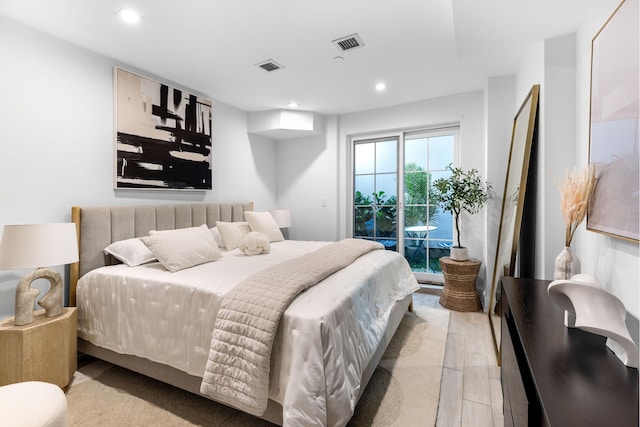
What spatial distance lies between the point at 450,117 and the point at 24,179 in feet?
14.1

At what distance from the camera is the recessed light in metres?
2.04

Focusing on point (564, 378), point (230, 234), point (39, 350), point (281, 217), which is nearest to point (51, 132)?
point (39, 350)

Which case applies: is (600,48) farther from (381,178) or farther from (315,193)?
(315,193)

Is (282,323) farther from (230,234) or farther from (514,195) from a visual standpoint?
(514,195)

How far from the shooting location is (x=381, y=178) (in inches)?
177

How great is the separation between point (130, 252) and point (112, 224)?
0.36m

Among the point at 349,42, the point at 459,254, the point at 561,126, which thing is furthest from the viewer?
the point at 459,254

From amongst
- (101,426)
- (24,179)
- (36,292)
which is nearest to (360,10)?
(24,179)

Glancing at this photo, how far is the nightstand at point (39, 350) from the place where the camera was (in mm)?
1751

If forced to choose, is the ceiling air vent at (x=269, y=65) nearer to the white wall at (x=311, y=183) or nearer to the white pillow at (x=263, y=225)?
the white pillow at (x=263, y=225)

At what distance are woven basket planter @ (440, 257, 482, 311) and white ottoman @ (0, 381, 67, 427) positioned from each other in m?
3.27

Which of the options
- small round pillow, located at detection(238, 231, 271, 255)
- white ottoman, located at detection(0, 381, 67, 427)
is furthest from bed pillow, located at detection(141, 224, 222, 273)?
white ottoman, located at detection(0, 381, 67, 427)

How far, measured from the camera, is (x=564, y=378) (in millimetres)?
824

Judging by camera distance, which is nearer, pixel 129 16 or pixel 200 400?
pixel 200 400
